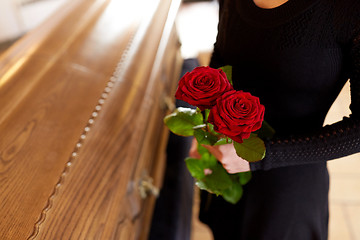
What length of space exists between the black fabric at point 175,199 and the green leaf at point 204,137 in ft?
1.63

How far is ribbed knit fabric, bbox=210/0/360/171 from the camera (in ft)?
2.67

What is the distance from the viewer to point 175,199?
5.11 feet

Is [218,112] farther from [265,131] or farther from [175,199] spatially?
[175,199]

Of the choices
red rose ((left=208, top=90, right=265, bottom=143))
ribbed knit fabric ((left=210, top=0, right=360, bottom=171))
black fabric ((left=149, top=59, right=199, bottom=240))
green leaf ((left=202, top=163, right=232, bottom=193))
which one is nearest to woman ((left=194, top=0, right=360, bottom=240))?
ribbed knit fabric ((left=210, top=0, right=360, bottom=171))

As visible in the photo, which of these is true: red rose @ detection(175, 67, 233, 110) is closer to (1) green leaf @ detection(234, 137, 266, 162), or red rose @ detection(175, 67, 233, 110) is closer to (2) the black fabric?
(1) green leaf @ detection(234, 137, 266, 162)

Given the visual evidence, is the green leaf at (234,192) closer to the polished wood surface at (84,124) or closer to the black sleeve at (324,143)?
the black sleeve at (324,143)

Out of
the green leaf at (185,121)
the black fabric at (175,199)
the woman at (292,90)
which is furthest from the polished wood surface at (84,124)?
the woman at (292,90)

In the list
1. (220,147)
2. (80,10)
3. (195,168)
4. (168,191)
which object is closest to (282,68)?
(220,147)

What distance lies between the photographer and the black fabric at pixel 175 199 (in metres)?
1.45

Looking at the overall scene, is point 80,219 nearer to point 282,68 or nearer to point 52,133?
point 52,133

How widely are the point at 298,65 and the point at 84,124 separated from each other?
2.00 ft

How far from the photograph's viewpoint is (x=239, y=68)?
99cm

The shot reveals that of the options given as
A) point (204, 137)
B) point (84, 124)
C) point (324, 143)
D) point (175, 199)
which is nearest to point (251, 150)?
point (204, 137)

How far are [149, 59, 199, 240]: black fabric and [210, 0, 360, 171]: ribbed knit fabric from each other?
41 cm
